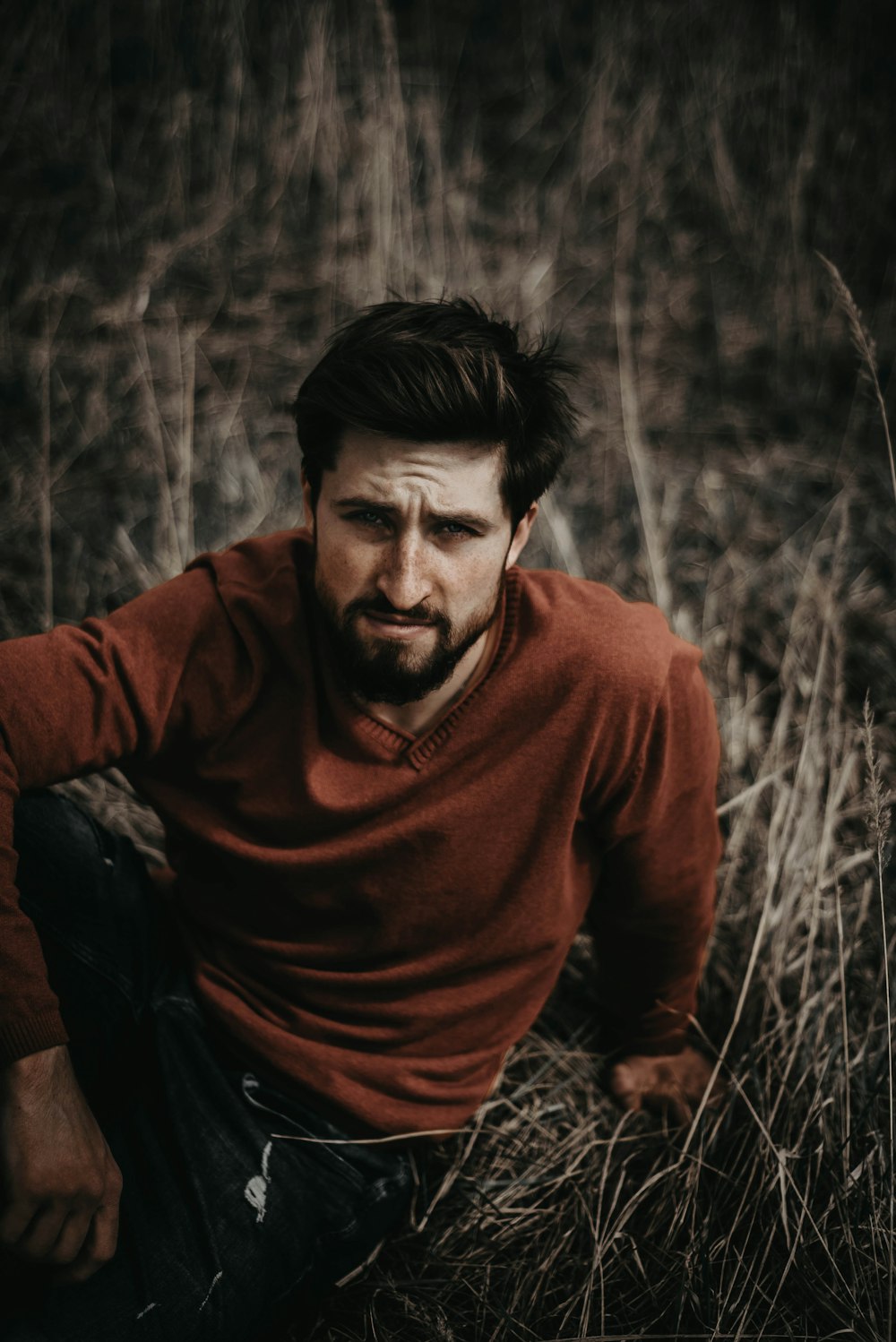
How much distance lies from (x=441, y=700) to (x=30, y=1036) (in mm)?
767

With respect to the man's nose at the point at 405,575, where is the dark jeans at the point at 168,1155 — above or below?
below

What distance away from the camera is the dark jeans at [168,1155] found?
1342 mm

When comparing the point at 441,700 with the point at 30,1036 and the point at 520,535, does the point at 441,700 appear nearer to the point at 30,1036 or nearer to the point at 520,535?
the point at 520,535

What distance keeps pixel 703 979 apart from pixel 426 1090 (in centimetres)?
81

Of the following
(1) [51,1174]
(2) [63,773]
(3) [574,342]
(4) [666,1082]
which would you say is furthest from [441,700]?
(3) [574,342]

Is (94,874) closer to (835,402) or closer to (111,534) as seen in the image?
(111,534)

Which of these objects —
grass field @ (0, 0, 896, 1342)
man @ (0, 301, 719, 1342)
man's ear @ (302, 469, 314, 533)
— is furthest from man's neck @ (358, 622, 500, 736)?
grass field @ (0, 0, 896, 1342)

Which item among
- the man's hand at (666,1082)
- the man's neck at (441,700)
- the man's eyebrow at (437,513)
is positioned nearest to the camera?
the man's eyebrow at (437,513)

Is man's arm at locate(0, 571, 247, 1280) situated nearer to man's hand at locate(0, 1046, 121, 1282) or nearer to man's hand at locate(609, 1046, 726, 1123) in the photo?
man's hand at locate(0, 1046, 121, 1282)

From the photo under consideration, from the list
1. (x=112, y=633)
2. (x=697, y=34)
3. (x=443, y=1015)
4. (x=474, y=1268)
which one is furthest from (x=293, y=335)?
(x=474, y=1268)

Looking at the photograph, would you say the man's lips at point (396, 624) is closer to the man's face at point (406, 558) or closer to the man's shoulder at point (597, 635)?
the man's face at point (406, 558)

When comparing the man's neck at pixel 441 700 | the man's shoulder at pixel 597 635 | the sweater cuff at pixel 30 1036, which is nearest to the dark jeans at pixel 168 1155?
the sweater cuff at pixel 30 1036

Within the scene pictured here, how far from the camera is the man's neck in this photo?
148 cm

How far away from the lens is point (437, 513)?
53.8 inches
